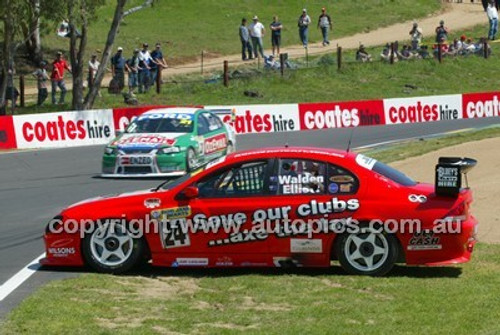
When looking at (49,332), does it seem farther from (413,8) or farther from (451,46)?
(413,8)

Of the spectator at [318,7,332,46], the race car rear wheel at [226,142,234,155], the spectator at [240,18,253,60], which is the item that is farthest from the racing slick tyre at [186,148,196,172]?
the spectator at [318,7,332,46]

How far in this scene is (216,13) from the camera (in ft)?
181

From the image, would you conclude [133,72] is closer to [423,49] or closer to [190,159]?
[423,49]

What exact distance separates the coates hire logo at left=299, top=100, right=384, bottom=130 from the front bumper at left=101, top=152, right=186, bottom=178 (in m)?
13.2

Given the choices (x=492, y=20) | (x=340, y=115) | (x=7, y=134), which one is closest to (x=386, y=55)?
(x=492, y=20)

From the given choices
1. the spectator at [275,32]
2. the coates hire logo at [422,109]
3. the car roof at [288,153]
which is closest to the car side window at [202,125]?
the car roof at [288,153]

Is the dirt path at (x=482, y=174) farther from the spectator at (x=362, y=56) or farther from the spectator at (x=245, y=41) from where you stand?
the spectator at (x=362, y=56)

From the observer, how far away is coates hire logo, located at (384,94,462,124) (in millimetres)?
35312

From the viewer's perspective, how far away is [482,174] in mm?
19750

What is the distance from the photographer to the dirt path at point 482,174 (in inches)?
574

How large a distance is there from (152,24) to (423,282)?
4223 cm

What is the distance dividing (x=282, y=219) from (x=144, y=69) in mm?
26025

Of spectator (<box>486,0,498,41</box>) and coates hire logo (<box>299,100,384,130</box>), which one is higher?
spectator (<box>486,0,498,41</box>)

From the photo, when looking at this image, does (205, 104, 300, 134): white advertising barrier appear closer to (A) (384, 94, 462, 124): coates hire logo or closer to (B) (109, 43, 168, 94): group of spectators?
(A) (384, 94, 462, 124): coates hire logo
